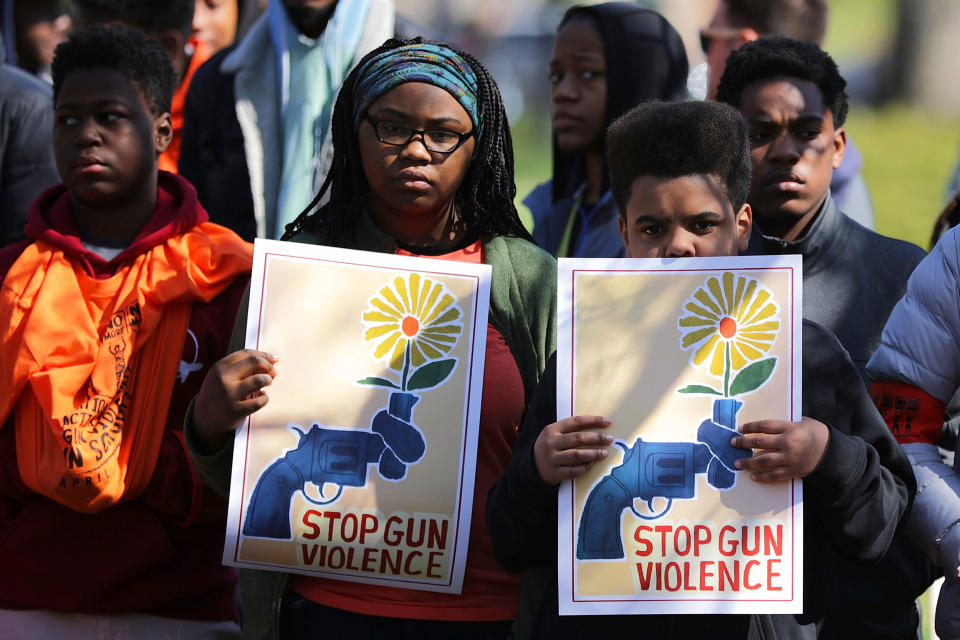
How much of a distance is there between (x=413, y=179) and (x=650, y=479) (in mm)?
899

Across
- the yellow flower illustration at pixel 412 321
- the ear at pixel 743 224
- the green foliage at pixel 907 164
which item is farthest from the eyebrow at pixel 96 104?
the green foliage at pixel 907 164

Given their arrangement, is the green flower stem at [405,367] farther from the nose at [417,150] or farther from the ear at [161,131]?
the ear at [161,131]

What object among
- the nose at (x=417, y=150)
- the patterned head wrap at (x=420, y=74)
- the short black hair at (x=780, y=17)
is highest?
the short black hair at (x=780, y=17)

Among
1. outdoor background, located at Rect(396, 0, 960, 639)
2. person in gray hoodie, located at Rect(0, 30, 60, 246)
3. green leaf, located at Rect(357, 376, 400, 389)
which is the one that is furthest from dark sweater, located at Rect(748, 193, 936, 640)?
person in gray hoodie, located at Rect(0, 30, 60, 246)

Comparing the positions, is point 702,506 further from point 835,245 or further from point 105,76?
point 105,76

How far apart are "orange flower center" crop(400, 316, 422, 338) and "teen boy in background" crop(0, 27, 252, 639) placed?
684 millimetres

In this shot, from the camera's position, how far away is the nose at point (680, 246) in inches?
103

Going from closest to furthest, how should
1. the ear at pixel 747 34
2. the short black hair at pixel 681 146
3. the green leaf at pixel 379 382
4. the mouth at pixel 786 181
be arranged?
the short black hair at pixel 681 146 < the green leaf at pixel 379 382 < the mouth at pixel 786 181 < the ear at pixel 747 34

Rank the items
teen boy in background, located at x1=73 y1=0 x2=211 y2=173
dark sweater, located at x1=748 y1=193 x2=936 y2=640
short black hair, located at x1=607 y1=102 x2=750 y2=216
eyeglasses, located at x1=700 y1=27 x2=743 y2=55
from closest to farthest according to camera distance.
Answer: short black hair, located at x1=607 y1=102 x2=750 y2=216
dark sweater, located at x1=748 y1=193 x2=936 y2=640
eyeglasses, located at x1=700 y1=27 x2=743 y2=55
teen boy in background, located at x1=73 y1=0 x2=211 y2=173

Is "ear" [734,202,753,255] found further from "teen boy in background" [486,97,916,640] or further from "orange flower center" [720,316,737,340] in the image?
"orange flower center" [720,316,737,340]

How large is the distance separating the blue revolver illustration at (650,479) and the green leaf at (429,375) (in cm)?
48

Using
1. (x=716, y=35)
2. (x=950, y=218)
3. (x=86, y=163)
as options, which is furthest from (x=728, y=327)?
(x=716, y=35)

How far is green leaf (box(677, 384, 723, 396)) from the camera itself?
2.57 m

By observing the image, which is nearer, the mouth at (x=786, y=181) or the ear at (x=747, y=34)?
the mouth at (x=786, y=181)
